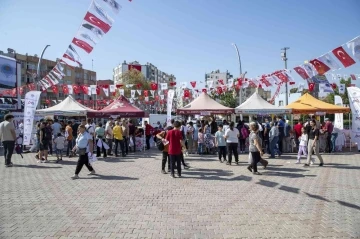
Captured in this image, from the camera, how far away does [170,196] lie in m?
6.62

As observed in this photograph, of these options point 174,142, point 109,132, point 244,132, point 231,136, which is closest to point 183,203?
point 174,142

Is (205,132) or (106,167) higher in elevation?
(205,132)

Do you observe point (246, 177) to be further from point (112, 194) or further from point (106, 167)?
point (106, 167)

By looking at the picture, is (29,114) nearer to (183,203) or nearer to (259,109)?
(183,203)

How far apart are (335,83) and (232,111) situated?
10.9m

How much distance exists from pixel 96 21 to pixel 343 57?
9721mm

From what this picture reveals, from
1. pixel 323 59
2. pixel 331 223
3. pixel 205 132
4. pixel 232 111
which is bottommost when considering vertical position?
pixel 331 223

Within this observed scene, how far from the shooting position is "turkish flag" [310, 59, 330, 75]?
12977 millimetres

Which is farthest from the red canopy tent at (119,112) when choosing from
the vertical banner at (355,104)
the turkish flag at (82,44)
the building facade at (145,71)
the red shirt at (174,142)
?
the building facade at (145,71)

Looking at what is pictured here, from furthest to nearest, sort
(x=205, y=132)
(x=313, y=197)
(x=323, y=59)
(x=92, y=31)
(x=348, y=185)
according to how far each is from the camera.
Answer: (x=205, y=132)
(x=323, y=59)
(x=92, y=31)
(x=348, y=185)
(x=313, y=197)

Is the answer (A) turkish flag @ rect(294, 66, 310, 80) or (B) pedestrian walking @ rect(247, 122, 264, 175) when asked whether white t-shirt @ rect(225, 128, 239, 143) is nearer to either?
(B) pedestrian walking @ rect(247, 122, 264, 175)

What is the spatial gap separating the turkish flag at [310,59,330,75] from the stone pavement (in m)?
5.20

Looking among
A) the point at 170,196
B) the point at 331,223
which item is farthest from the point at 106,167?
the point at 331,223

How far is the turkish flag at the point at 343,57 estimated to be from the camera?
1138 centimetres
